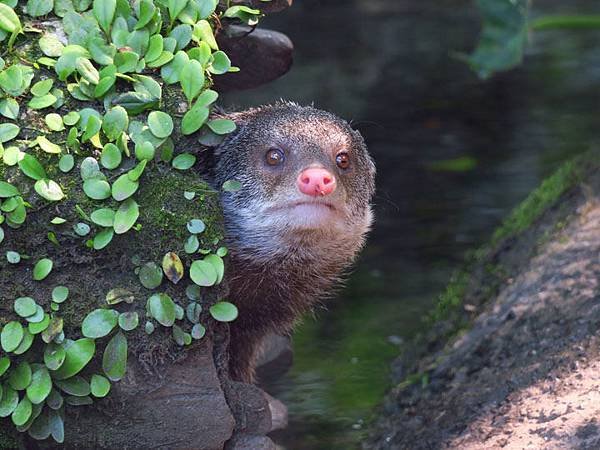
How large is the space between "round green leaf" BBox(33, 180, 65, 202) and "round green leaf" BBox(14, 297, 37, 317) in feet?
0.99

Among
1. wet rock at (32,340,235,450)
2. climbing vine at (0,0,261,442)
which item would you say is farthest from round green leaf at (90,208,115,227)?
wet rock at (32,340,235,450)

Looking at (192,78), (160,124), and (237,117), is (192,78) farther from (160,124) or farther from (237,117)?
(237,117)

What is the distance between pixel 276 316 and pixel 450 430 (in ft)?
2.53

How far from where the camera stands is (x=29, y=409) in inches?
134

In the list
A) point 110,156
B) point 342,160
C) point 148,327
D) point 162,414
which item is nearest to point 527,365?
point 342,160

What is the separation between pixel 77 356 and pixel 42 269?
28 cm

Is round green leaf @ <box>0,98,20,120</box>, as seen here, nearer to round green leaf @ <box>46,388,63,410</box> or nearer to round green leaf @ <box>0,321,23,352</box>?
round green leaf @ <box>0,321,23,352</box>

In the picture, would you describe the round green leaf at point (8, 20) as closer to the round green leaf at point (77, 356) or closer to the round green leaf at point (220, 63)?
the round green leaf at point (220, 63)

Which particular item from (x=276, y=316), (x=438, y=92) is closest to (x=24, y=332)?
(x=276, y=316)

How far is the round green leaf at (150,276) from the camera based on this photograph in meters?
3.51

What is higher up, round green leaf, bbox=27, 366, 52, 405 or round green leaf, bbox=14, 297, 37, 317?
round green leaf, bbox=14, 297, 37, 317

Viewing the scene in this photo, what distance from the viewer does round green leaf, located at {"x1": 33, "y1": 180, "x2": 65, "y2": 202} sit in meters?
3.42

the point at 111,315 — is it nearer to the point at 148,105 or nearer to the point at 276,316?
the point at 148,105

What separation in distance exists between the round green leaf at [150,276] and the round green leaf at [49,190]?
1.08 ft
